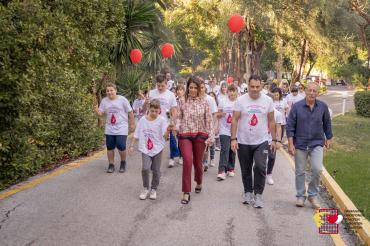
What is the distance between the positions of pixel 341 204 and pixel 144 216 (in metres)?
2.67

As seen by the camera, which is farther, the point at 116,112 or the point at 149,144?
the point at 116,112

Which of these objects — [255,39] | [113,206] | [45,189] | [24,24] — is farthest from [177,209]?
[255,39]

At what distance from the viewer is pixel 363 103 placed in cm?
2405

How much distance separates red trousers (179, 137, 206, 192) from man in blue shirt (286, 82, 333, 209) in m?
1.25

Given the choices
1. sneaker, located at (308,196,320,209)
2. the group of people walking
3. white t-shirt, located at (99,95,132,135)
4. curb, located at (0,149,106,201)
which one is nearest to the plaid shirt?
the group of people walking

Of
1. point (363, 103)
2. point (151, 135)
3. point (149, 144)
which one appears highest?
point (151, 135)

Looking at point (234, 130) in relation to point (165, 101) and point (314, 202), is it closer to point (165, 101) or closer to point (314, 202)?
point (314, 202)

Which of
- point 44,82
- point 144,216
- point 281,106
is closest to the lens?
point 144,216

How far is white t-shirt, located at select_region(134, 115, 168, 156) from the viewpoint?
7.37 metres

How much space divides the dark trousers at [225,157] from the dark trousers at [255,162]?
1811 millimetres

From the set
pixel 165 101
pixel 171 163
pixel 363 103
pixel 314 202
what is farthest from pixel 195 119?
pixel 363 103

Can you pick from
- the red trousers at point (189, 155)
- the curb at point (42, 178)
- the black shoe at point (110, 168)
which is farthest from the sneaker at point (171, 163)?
the red trousers at point (189, 155)

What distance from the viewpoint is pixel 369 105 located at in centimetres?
2375

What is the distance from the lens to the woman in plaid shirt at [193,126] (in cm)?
726
